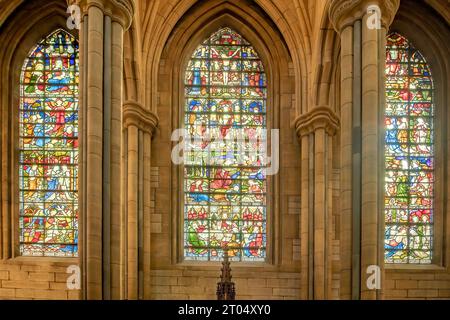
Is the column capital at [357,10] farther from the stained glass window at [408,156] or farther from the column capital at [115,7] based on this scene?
the stained glass window at [408,156]

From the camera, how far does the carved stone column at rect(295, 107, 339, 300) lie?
16922 millimetres

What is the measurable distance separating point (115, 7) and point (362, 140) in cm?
480

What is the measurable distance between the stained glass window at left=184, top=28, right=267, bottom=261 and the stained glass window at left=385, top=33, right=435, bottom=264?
132 inches

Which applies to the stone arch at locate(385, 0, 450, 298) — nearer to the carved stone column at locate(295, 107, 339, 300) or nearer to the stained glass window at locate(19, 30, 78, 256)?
the carved stone column at locate(295, 107, 339, 300)

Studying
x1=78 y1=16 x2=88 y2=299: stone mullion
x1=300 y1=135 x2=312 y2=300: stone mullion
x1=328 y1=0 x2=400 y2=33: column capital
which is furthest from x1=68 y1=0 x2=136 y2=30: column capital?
x1=300 y1=135 x2=312 y2=300: stone mullion

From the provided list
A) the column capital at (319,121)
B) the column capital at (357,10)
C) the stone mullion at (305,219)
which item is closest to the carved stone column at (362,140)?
the column capital at (357,10)

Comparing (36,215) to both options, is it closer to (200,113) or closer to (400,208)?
(200,113)

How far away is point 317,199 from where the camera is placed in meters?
17.2

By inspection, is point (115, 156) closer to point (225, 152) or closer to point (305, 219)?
point (305, 219)

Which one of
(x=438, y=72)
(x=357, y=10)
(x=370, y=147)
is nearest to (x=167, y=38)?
(x=438, y=72)

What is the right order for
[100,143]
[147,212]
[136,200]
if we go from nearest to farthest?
[100,143]
[136,200]
[147,212]

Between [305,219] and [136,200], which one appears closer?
[136,200]
